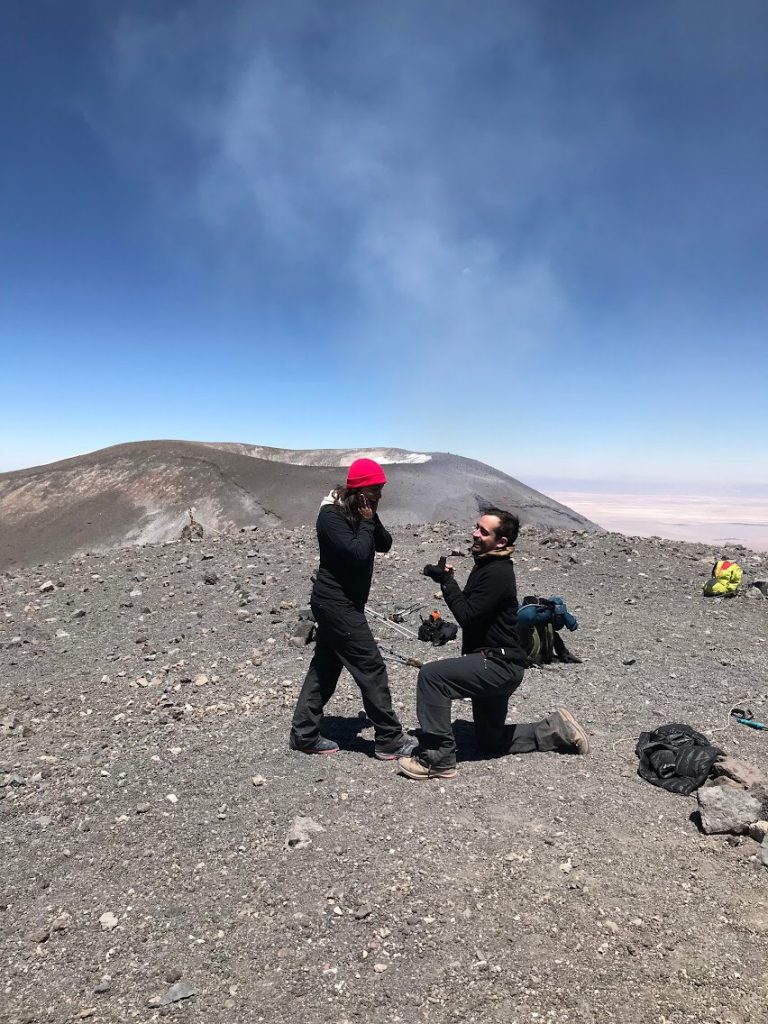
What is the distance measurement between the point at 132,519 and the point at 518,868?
76.3ft

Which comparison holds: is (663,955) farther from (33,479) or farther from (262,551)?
(33,479)

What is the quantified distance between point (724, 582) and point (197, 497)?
18.6m

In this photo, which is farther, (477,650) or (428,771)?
(477,650)

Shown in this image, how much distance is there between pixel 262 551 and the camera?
13.1 m

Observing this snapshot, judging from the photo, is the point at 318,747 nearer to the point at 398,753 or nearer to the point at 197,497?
the point at 398,753

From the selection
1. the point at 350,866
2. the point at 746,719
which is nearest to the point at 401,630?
the point at 746,719

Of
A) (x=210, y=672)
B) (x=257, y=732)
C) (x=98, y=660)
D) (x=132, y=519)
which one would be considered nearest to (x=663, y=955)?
(x=257, y=732)

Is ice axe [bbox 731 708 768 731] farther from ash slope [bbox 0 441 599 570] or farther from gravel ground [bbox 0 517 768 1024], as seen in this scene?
ash slope [bbox 0 441 599 570]

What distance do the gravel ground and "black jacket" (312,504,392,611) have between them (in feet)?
4.16

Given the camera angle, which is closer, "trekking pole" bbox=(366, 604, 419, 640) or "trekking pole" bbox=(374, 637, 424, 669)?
"trekking pole" bbox=(374, 637, 424, 669)

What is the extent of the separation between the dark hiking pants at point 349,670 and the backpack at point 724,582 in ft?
26.5

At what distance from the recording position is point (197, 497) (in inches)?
996

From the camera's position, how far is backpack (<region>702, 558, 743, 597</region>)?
37.6ft

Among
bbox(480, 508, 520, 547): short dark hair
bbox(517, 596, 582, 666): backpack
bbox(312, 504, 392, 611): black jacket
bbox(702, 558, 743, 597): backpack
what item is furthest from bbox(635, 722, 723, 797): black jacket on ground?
bbox(702, 558, 743, 597): backpack
